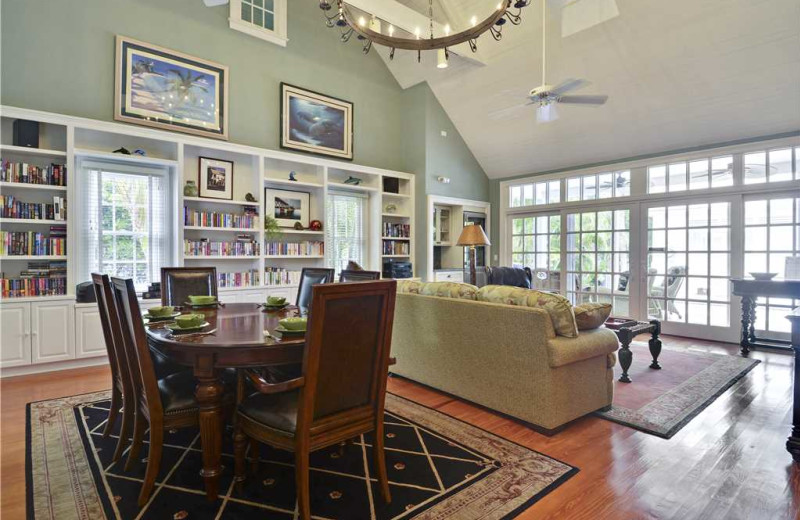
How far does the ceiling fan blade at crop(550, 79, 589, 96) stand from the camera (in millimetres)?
3850

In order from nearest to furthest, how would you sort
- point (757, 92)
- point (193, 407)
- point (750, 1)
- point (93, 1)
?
point (193, 407) < point (750, 1) < point (93, 1) < point (757, 92)

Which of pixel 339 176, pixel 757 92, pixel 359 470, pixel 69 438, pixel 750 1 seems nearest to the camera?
pixel 359 470

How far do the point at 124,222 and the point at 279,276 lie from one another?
1.87 metres

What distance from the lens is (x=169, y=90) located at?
4840 mm

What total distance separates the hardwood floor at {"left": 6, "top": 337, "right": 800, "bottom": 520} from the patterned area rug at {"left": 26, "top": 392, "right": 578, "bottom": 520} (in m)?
0.11

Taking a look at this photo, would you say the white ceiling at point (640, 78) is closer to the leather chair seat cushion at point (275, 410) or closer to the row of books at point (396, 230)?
the row of books at point (396, 230)

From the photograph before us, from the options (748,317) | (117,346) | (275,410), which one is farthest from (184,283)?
(748,317)

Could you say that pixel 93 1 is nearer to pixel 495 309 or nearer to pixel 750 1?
pixel 495 309

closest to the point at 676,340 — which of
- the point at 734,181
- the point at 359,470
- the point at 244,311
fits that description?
the point at 734,181

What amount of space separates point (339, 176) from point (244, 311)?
13.1 feet

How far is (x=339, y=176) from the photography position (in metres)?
6.50

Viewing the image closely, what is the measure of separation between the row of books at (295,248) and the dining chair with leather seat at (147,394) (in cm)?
352

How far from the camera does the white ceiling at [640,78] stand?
4.38 meters

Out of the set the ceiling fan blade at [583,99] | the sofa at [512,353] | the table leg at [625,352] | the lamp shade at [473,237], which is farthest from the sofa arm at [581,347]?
the ceiling fan blade at [583,99]
